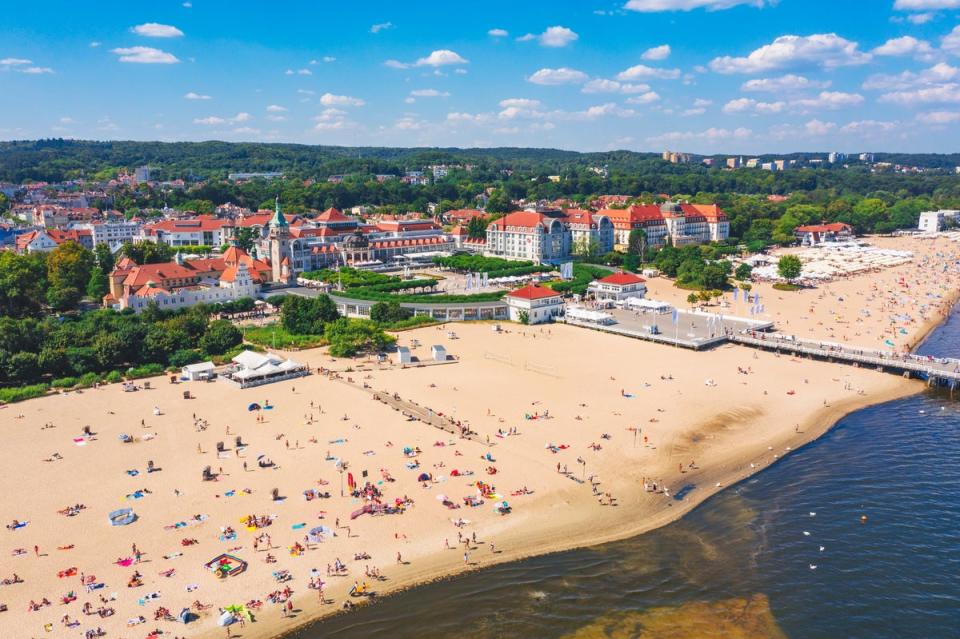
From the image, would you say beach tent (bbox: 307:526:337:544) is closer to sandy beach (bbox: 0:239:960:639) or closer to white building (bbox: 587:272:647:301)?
sandy beach (bbox: 0:239:960:639)

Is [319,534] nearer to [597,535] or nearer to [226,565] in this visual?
[226,565]

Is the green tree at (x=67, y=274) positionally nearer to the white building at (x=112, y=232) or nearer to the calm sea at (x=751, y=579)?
the white building at (x=112, y=232)

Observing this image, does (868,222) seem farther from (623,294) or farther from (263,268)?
(263,268)

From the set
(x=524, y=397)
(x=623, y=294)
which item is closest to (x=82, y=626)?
(x=524, y=397)

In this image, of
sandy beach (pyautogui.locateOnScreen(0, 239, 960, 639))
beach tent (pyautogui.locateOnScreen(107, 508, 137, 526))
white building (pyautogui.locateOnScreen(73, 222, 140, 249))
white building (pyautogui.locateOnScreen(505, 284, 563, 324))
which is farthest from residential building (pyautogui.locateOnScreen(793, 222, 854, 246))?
beach tent (pyautogui.locateOnScreen(107, 508, 137, 526))

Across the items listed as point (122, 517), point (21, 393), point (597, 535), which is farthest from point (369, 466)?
point (21, 393)

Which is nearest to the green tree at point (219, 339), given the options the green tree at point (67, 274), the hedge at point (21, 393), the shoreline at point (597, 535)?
the hedge at point (21, 393)
